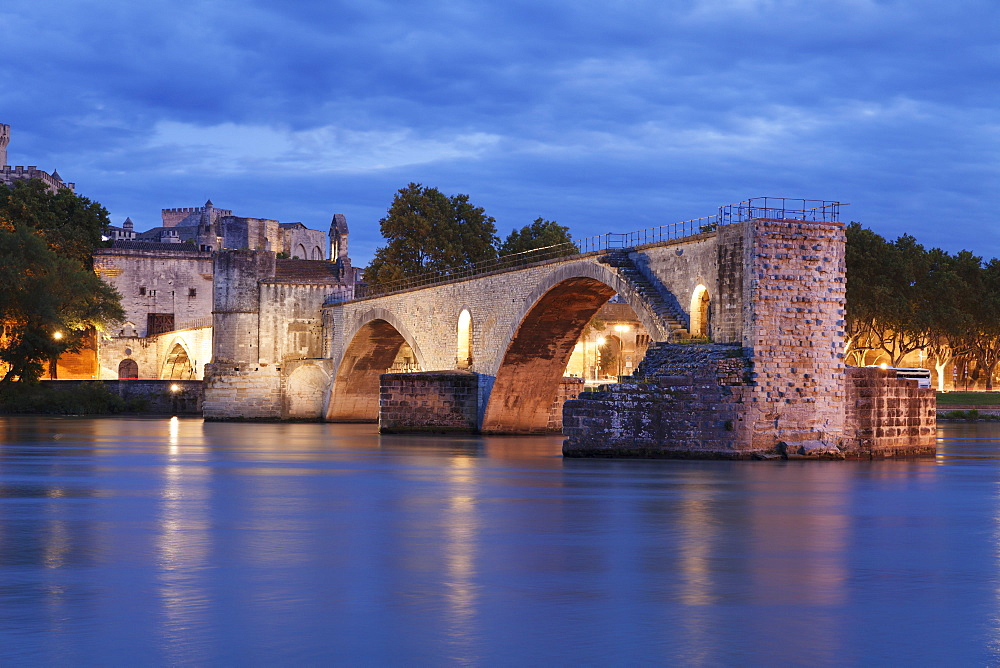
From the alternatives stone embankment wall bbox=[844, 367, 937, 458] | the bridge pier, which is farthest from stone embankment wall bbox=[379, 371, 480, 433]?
stone embankment wall bbox=[844, 367, 937, 458]

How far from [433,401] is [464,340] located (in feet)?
8.76

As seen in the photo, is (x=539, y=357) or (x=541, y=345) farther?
(x=539, y=357)

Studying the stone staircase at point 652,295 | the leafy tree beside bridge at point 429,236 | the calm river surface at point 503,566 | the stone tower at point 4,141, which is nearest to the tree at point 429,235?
the leafy tree beside bridge at point 429,236

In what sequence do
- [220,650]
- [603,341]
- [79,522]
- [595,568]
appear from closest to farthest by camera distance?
1. [220,650]
2. [595,568]
3. [79,522]
4. [603,341]

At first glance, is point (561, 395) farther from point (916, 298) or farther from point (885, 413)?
point (916, 298)

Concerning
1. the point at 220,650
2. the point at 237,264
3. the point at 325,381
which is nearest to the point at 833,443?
the point at 220,650

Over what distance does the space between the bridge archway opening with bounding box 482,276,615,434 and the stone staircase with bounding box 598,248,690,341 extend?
119 inches

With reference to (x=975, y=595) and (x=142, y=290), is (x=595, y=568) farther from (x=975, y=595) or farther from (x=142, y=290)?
(x=142, y=290)

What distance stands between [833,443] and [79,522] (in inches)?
683

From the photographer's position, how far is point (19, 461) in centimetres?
2745

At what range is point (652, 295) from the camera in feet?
102

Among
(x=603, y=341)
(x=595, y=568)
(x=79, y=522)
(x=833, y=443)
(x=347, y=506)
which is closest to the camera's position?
(x=595, y=568)

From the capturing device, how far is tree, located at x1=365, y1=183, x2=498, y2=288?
205 feet

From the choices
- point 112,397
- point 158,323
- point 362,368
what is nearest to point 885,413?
point 362,368
